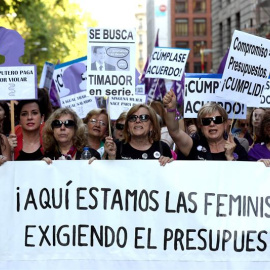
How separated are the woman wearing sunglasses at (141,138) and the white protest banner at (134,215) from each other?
0.39 m

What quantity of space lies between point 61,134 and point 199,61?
9298 centimetres

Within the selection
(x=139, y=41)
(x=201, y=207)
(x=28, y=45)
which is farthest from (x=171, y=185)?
(x=139, y=41)

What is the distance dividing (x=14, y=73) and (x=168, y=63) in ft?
13.5

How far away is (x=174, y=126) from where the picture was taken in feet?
21.2

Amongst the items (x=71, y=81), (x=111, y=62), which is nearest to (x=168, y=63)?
(x=71, y=81)

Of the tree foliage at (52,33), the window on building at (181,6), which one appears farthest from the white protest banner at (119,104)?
the window on building at (181,6)

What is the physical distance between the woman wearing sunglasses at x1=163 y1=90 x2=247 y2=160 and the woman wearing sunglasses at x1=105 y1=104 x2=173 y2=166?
15 centimetres

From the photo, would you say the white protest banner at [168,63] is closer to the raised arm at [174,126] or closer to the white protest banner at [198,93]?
the white protest banner at [198,93]

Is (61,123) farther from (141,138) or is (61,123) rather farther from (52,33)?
(52,33)

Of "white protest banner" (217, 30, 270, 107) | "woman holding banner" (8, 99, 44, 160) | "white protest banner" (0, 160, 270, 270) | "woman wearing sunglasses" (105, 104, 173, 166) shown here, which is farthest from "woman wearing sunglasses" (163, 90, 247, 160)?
"woman holding banner" (8, 99, 44, 160)

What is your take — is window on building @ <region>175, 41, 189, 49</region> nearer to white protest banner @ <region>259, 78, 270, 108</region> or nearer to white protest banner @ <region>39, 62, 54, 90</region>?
white protest banner @ <region>39, 62, 54, 90</region>

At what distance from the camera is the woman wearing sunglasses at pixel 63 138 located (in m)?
6.63

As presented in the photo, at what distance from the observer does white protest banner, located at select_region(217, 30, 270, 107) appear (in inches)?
283

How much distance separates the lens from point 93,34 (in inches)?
277
